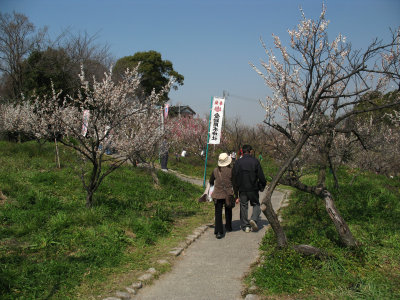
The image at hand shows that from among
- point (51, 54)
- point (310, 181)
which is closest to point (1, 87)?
point (51, 54)

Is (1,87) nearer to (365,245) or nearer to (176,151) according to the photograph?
(176,151)

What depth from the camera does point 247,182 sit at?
7723mm

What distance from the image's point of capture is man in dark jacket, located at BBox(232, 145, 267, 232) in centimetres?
770

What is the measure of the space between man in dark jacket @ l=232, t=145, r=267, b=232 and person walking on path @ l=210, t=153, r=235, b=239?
0.20m

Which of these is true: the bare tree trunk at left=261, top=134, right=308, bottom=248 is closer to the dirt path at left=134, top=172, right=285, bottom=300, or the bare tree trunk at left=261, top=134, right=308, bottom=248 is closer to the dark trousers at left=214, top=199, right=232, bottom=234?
the dirt path at left=134, top=172, right=285, bottom=300

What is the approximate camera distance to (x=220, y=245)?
6863 mm

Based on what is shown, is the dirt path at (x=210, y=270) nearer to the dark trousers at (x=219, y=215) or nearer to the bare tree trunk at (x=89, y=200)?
the dark trousers at (x=219, y=215)

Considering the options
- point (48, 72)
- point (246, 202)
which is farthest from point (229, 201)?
point (48, 72)

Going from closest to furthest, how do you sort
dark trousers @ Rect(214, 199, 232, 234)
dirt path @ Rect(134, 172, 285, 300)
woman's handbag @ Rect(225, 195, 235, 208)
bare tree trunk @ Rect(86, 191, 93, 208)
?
1. dirt path @ Rect(134, 172, 285, 300)
2. dark trousers @ Rect(214, 199, 232, 234)
3. woman's handbag @ Rect(225, 195, 235, 208)
4. bare tree trunk @ Rect(86, 191, 93, 208)

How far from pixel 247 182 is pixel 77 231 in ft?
12.1

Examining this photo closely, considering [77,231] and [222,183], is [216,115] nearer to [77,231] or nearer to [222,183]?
[222,183]

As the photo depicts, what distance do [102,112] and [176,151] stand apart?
16.0m

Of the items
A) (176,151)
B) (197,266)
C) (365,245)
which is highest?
(176,151)

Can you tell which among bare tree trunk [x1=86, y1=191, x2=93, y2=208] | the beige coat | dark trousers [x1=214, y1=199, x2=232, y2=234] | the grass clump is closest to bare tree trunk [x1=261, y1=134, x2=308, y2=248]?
the grass clump
